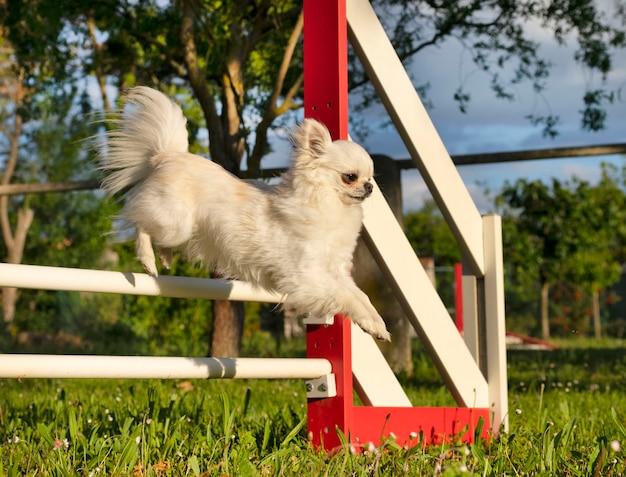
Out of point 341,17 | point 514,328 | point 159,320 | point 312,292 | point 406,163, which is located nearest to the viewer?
point 312,292

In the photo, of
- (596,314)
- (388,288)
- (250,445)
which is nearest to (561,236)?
(596,314)

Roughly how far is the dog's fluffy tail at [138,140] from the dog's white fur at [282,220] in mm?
185

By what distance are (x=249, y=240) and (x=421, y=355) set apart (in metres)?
5.94

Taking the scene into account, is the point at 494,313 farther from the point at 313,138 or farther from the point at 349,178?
the point at 313,138

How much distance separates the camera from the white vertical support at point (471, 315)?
154 inches

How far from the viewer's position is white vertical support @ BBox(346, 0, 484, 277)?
132 inches

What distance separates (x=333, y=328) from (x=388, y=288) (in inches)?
157

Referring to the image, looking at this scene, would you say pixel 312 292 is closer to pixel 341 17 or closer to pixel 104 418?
pixel 341 17

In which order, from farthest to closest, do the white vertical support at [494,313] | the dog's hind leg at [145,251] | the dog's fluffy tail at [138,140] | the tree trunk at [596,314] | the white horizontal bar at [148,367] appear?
the tree trunk at [596,314], the white vertical support at [494,313], the dog's fluffy tail at [138,140], the dog's hind leg at [145,251], the white horizontal bar at [148,367]

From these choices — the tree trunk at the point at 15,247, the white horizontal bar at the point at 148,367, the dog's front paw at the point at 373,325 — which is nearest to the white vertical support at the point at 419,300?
the white horizontal bar at the point at 148,367

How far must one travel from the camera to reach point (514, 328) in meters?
18.3

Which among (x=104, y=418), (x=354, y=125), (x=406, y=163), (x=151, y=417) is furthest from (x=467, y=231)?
(x=354, y=125)

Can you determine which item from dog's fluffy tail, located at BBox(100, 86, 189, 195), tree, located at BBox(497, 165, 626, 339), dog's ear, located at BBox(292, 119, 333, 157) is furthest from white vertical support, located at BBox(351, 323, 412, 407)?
tree, located at BBox(497, 165, 626, 339)

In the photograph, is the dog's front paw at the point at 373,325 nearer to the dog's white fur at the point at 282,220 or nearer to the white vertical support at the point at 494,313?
the dog's white fur at the point at 282,220
